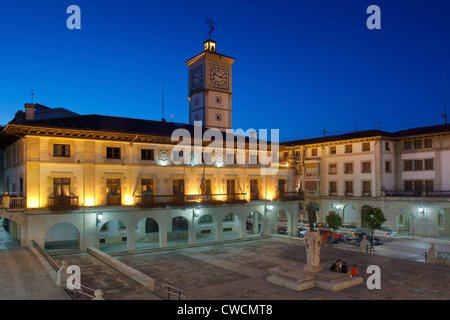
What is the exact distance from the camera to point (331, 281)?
19.7m

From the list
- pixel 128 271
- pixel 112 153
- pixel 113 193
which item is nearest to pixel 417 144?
pixel 112 153

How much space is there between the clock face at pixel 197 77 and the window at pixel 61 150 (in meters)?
29.1

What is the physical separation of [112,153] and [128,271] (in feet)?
42.4

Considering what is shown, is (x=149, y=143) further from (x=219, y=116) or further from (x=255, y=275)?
(x=219, y=116)

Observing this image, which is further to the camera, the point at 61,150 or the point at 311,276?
the point at 61,150

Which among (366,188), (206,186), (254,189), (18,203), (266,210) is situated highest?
(206,186)

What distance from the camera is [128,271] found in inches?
802

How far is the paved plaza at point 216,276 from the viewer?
58.3 ft

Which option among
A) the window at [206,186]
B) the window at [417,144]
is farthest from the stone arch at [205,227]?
the window at [417,144]

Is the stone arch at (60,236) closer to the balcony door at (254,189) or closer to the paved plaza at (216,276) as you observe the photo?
the paved plaza at (216,276)

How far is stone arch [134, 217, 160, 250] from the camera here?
3381cm

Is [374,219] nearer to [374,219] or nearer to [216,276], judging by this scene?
[374,219]

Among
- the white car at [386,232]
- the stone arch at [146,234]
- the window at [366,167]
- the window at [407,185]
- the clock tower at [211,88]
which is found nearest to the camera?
the stone arch at [146,234]
